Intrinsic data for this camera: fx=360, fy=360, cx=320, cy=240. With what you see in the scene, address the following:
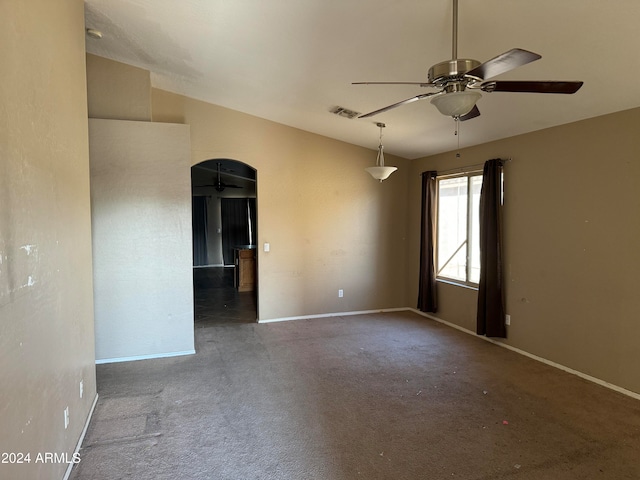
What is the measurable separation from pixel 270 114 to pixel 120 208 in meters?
2.34

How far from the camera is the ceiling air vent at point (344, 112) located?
4.30 metres

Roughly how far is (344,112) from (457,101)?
2587 mm

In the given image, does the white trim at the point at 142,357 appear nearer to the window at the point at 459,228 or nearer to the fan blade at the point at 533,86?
the window at the point at 459,228

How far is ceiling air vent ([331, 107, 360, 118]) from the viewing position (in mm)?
4297

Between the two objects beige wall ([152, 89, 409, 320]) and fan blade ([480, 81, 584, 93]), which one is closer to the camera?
fan blade ([480, 81, 584, 93])

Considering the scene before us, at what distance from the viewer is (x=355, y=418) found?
2818 millimetres

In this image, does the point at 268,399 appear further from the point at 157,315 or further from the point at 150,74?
the point at 150,74

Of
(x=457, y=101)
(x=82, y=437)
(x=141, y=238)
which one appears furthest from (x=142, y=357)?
(x=457, y=101)

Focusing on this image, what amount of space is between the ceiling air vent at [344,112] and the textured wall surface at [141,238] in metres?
1.77

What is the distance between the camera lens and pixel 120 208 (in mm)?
3947

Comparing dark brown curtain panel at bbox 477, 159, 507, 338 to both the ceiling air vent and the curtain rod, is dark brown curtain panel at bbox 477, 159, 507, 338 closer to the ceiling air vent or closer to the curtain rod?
the curtain rod

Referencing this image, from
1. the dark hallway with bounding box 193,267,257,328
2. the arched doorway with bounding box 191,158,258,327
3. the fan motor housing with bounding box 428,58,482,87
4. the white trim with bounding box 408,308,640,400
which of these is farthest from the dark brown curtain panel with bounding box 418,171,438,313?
the arched doorway with bounding box 191,158,258,327

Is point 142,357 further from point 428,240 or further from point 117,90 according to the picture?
point 428,240

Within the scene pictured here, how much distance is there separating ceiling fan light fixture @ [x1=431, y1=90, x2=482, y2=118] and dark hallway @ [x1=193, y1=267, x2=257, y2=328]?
171 inches
